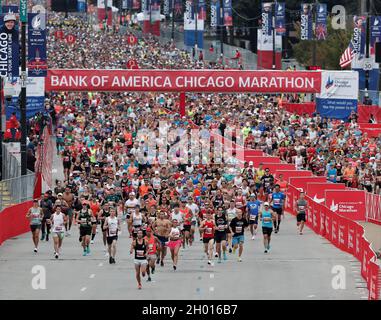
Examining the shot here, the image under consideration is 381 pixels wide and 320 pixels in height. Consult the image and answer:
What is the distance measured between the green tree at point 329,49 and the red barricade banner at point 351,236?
169 ft

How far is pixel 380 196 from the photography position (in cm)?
4188

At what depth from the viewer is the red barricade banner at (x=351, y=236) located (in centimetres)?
3390

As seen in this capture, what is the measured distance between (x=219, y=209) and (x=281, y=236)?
6383mm

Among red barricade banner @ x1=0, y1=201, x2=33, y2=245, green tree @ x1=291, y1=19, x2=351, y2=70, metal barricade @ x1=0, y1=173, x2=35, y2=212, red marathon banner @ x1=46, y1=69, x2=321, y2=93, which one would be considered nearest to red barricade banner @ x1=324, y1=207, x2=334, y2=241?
red barricade banner @ x1=0, y1=201, x2=33, y2=245

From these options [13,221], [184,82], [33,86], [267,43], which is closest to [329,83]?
[184,82]

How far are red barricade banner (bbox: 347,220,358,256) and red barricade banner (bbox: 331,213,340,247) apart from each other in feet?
4.96

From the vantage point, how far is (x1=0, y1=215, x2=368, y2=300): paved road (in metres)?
28.2

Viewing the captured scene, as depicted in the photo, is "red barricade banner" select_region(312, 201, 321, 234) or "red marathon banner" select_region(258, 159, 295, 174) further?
"red marathon banner" select_region(258, 159, 295, 174)

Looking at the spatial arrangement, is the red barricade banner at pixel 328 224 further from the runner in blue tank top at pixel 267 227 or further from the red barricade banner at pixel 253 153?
the red barricade banner at pixel 253 153

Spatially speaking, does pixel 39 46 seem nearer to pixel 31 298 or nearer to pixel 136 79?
pixel 136 79

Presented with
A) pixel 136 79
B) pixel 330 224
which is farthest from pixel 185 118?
pixel 330 224

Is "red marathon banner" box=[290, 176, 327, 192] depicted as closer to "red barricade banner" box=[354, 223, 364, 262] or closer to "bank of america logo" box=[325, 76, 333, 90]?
"bank of america logo" box=[325, 76, 333, 90]

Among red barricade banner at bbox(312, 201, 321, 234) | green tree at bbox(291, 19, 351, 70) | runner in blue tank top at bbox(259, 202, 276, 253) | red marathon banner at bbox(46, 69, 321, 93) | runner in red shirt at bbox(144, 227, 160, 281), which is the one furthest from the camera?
green tree at bbox(291, 19, 351, 70)

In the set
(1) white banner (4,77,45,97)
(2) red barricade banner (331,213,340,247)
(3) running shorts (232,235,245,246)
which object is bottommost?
(2) red barricade banner (331,213,340,247)
